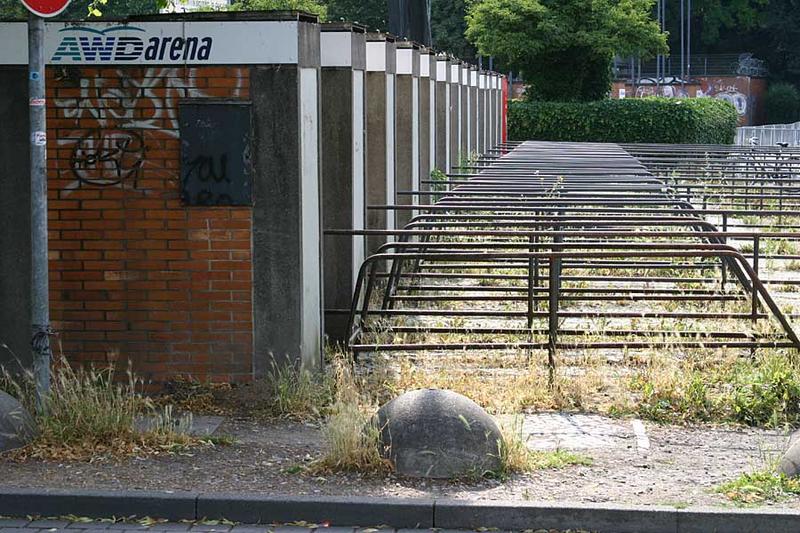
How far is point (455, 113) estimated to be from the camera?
25.1m

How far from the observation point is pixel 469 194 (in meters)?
14.4

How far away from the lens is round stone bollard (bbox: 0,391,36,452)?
7.55 m

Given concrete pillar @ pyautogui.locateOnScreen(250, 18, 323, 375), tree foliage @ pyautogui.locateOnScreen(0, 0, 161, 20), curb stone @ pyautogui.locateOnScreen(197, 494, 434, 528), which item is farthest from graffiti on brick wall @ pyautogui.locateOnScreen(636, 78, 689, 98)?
curb stone @ pyautogui.locateOnScreen(197, 494, 434, 528)

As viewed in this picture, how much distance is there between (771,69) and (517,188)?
7892 centimetres

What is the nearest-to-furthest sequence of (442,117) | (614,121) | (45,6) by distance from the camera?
(45,6) → (442,117) → (614,121)

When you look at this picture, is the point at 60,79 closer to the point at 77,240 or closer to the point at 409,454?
the point at 77,240

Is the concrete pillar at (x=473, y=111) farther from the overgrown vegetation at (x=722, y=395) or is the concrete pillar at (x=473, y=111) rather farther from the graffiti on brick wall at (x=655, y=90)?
the graffiti on brick wall at (x=655, y=90)

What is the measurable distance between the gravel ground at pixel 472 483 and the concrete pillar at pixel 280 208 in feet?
3.38

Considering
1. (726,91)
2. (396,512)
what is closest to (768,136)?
(726,91)

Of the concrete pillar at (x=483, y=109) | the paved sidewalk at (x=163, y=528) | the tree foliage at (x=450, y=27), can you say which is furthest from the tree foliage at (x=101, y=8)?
the paved sidewalk at (x=163, y=528)

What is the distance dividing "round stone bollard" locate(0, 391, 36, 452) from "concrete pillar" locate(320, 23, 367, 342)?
404 cm

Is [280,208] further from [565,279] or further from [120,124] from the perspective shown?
[565,279]

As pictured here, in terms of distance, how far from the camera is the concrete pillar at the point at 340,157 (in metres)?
11.5

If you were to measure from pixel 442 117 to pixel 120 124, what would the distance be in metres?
13.2
